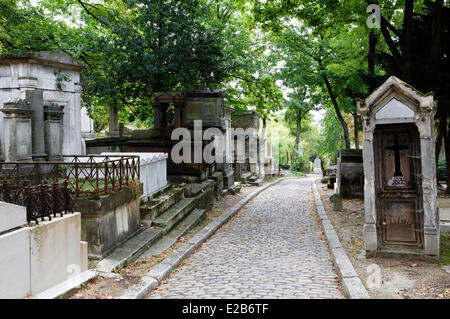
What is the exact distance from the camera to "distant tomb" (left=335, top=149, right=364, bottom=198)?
14.3m

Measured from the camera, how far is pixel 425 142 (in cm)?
676

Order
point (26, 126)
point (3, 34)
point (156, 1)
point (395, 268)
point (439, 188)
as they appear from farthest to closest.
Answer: point (439, 188), point (156, 1), point (3, 34), point (26, 126), point (395, 268)

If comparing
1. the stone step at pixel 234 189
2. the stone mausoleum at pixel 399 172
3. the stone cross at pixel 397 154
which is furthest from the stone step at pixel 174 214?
the stone step at pixel 234 189

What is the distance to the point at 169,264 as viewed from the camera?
22.5 feet

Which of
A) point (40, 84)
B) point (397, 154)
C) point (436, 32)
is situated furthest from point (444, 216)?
point (40, 84)

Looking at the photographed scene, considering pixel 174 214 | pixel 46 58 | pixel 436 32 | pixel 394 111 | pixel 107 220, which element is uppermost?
pixel 436 32

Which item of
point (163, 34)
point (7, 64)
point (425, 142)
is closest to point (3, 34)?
point (7, 64)

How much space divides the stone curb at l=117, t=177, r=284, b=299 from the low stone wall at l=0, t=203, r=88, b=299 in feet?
3.08

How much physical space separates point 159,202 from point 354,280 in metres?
5.29

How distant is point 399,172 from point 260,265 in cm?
321

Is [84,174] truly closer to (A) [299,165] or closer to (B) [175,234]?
(B) [175,234]

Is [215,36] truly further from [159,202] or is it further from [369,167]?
[369,167]

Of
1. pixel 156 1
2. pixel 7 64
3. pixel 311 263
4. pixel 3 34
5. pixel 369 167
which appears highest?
pixel 156 1

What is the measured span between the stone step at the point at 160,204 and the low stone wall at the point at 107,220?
0.82 metres
